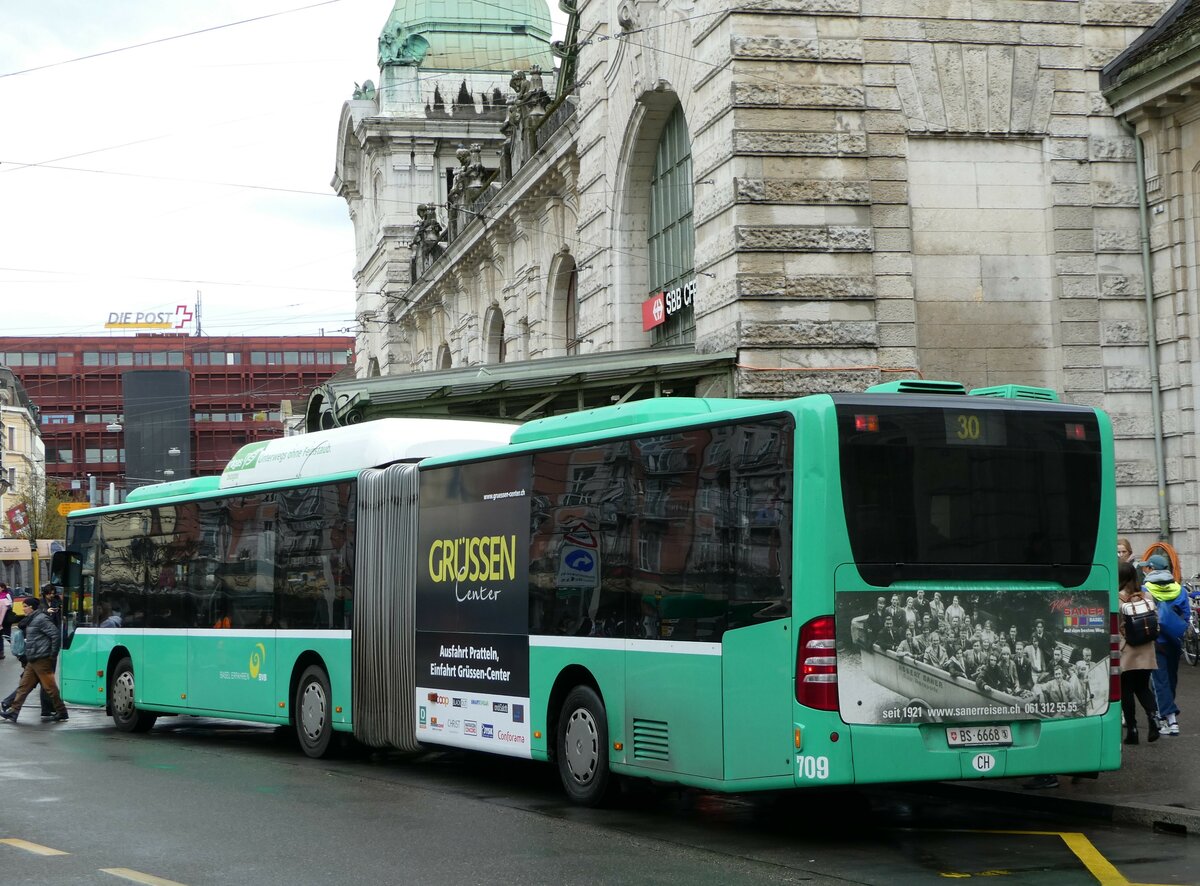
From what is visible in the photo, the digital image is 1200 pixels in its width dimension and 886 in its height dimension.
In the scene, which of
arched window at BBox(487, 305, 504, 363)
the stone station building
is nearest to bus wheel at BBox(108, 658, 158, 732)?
the stone station building

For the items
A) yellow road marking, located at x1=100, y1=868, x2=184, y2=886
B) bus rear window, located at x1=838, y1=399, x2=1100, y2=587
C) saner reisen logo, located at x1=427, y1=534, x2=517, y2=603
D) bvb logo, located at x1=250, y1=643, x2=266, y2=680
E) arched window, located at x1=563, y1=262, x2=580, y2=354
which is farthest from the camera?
arched window, located at x1=563, y1=262, x2=580, y2=354

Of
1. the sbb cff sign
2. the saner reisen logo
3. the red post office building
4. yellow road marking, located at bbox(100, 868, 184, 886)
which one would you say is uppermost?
the red post office building

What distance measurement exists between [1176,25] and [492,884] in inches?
769

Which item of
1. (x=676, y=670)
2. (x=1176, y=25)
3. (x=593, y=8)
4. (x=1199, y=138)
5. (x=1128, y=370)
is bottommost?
(x=676, y=670)

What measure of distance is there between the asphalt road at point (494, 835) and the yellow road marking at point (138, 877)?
0.05 feet

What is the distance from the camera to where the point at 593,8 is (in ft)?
96.9

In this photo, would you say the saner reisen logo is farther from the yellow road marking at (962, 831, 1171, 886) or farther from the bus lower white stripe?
the yellow road marking at (962, 831, 1171, 886)

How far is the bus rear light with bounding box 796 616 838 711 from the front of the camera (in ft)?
32.1

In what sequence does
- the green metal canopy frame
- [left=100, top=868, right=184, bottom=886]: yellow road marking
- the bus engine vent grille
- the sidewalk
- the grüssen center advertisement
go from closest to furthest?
[left=100, top=868, right=184, bottom=886]: yellow road marking < the sidewalk < the bus engine vent grille < the grüssen center advertisement < the green metal canopy frame

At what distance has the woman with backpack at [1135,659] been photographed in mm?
13812

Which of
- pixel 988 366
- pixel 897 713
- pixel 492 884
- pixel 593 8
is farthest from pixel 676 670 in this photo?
pixel 593 8

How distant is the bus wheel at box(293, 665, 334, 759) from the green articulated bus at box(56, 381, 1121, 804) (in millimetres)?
1083

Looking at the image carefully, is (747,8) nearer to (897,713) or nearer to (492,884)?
(897,713)

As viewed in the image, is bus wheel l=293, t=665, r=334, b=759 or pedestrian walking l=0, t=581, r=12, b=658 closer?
bus wheel l=293, t=665, r=334, b=759
